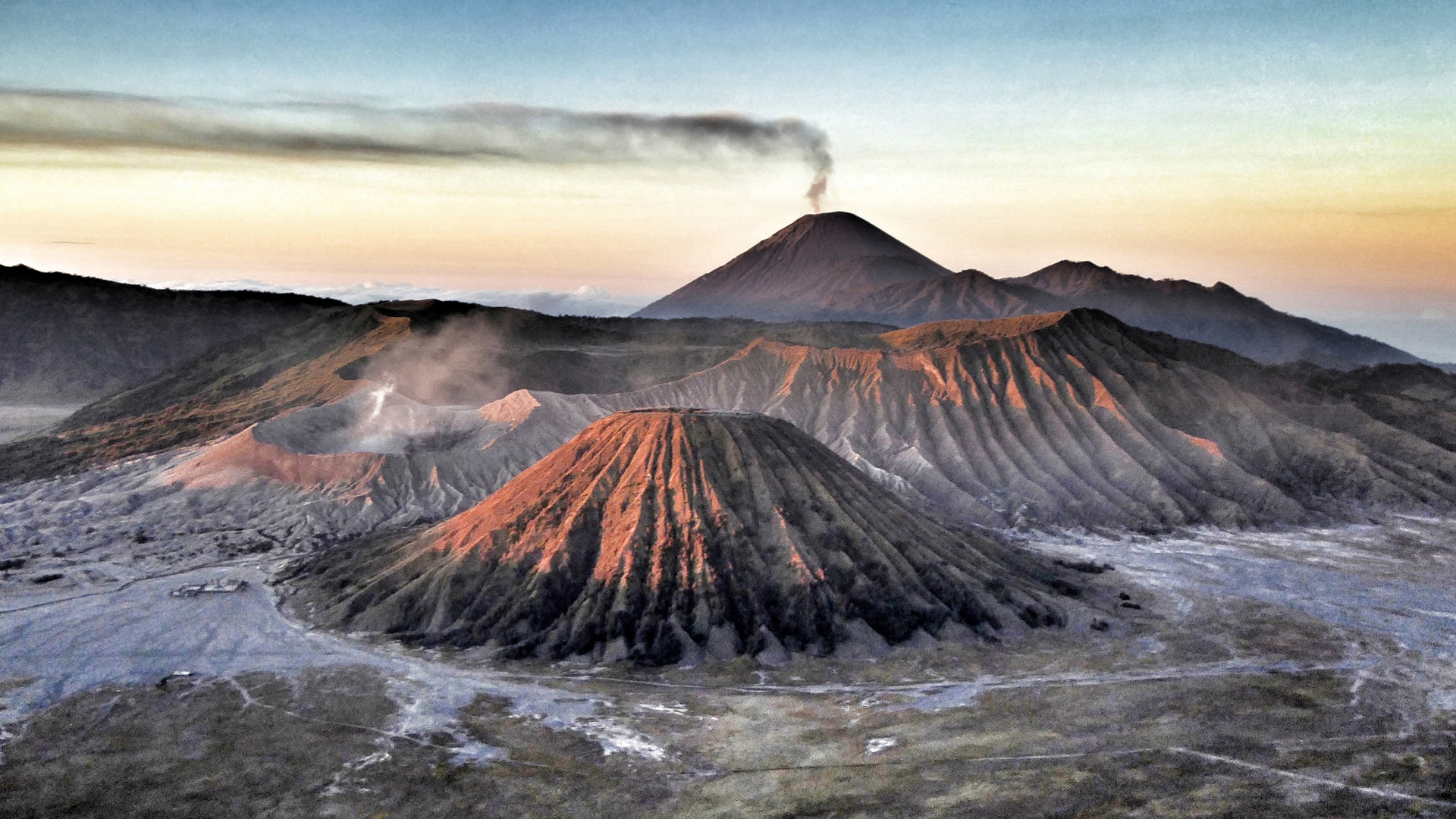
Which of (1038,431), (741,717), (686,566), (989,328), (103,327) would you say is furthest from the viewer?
(103,327)

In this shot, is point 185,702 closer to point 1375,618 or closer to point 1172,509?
point 1375,618

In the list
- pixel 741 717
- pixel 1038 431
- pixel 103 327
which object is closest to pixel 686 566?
pixel 741 717

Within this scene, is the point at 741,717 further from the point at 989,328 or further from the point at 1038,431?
the point at 989,328

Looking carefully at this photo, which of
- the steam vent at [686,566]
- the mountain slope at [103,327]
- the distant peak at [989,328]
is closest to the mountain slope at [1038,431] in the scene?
the distant peak at [989,328]

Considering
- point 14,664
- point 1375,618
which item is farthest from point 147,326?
point 1375,618

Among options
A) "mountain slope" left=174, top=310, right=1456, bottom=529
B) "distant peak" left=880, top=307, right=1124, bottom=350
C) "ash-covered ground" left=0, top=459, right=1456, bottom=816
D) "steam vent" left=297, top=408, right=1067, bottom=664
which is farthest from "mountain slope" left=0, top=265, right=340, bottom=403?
"ash-covered ground" left=0, top=459, right=1456, bottom=816

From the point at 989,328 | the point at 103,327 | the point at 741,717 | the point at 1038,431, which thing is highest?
the point at 989,328

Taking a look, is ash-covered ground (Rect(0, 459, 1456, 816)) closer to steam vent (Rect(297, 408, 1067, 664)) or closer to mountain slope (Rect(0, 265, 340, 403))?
steam vent (Rect(297, 408, 1067, 664))

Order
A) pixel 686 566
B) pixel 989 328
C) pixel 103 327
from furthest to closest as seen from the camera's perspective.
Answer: pixel 103 327
pixel 989 328
pixel 686 566
